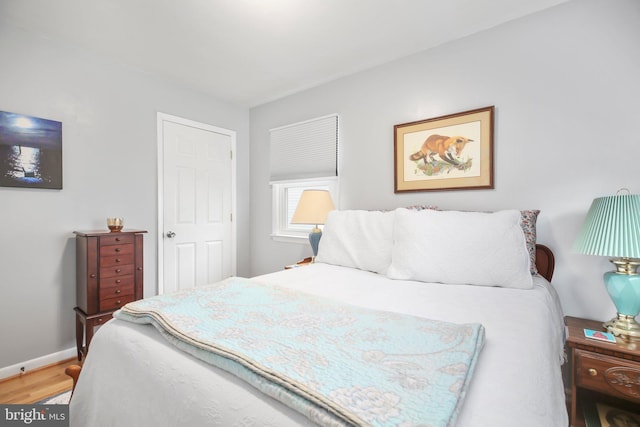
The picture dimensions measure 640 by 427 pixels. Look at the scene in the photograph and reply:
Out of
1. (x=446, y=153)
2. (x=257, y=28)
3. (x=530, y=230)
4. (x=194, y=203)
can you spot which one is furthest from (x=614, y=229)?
(x=194, y=203)

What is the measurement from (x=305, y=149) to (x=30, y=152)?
2236 millimetres

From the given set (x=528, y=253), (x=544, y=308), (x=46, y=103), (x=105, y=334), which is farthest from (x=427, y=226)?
(x=46, y=103)

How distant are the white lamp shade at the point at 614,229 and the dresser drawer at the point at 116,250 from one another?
2988 millimetres

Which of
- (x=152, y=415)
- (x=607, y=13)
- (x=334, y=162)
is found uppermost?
(x=607, y=13)

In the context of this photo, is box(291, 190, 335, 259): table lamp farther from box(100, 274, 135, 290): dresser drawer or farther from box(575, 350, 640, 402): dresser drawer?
box(575, 350, 640, 402): dresser drawer

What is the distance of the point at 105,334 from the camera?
3.56ft

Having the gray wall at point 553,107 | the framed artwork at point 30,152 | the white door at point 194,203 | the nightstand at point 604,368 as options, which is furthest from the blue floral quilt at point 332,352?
the white door at point 194,203

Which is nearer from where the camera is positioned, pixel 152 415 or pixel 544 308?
pixel 152 415

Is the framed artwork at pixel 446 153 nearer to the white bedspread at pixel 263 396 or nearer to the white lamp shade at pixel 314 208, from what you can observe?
the white lamp shade at pixel 314 208

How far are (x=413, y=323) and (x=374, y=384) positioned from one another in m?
0.41

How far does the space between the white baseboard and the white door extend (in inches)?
31.8

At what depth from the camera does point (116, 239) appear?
2.24 meters

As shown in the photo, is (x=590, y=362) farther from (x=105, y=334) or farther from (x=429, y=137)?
(x=105, y=334)

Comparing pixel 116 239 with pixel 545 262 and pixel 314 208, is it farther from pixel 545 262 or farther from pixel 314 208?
pixel 545 262
